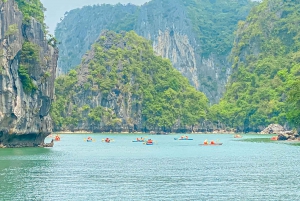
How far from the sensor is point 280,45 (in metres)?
193

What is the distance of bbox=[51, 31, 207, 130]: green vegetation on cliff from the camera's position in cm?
17850

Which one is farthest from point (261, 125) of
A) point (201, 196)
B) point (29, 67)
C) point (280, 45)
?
point (201, 196)

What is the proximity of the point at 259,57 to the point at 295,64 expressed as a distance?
28218 millimetres

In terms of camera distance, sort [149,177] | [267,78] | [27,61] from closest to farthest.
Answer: [149,177] < [27,61] < [267,78]

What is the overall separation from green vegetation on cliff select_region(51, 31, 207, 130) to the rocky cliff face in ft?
265

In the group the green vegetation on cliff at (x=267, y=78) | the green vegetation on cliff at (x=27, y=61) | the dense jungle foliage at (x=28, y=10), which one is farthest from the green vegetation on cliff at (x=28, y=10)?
the green vegetation on cliff at (x=267, y=78)

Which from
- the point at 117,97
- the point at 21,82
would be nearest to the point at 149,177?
the point at 21,82

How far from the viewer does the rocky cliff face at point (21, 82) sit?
8150 centimetres

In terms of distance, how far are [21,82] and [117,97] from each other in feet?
323

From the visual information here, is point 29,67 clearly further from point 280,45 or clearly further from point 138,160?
point 280,45

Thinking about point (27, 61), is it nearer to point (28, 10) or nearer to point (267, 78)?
point (28, 10)

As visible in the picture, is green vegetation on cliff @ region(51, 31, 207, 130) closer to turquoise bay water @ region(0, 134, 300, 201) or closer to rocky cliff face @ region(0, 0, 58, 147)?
rocky cliff face @ region(0, 0, 58, 147)

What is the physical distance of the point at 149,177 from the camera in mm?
52250

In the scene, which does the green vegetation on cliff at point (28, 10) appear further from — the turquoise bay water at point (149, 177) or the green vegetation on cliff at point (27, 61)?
the turquoise bay water at point (149, 177)
